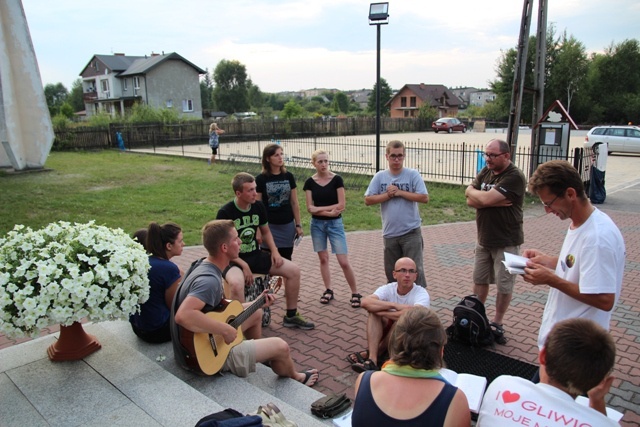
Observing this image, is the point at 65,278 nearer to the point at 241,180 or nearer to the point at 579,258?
the point at 241,180

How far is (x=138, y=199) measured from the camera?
12797 millimetres

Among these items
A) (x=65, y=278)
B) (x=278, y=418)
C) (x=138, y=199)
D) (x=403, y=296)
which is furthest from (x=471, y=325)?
(x=138, y=199)

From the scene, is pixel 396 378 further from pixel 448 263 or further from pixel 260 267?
pixel 448 263

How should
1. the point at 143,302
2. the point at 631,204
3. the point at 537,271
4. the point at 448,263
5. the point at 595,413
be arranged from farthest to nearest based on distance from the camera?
the point at 631,204 < the point at 448,263 < the point at 143,302 < the point at 537,271 < the point at 595,413

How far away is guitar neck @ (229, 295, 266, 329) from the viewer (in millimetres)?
3726

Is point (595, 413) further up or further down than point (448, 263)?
further up

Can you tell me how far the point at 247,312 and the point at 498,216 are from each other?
2.55 m

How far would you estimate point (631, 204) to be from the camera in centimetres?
1214

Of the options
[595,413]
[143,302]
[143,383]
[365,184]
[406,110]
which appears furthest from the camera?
[406,110]

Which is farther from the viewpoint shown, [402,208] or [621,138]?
[621,138]

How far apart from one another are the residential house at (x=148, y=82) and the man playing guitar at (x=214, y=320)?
173 ft

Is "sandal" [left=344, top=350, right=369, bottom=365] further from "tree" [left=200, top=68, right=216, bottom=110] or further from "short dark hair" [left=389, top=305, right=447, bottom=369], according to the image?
"tree" [left=200, top=68, right=216, bottom=110]

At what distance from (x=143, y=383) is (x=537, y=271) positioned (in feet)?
9.02

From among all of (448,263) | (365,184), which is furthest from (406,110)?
(448,263)
